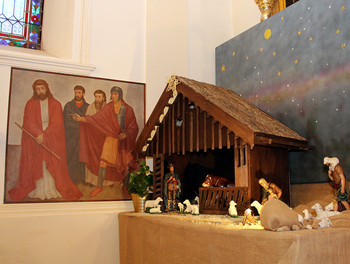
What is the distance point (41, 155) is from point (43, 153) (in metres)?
0.04

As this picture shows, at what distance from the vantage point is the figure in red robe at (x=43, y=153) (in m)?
5.37

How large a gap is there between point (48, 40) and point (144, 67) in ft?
5.57

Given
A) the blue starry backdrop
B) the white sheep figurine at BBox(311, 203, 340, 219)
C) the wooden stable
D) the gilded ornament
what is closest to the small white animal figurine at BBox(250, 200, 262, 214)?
the wooden stable

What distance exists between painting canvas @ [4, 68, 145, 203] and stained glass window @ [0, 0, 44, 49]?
Result: 132cm

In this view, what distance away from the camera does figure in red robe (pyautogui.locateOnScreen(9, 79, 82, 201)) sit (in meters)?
5.37

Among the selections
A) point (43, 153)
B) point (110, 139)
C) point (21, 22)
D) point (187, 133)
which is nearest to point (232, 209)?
point (187, 133)

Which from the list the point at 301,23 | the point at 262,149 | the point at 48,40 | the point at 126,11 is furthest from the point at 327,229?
the point at 48,40

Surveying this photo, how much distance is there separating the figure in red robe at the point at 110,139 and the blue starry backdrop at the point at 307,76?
6.33 feet

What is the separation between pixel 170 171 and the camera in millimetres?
5230

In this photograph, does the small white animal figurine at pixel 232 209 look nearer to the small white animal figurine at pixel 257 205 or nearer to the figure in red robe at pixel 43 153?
the small white animal figurine at pixel 257 205

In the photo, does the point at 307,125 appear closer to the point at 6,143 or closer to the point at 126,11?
the point at 126,11

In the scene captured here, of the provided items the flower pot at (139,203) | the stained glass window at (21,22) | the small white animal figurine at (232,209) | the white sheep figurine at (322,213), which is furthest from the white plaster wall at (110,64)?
the white sheep figurine at (322,213)

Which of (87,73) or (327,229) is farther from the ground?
(87,73)

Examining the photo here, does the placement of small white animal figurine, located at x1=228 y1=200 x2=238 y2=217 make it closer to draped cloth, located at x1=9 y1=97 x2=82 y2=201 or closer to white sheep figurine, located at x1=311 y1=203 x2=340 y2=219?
white sheep figurine, located at x1=311 y1=203 x2=340 y2=219
